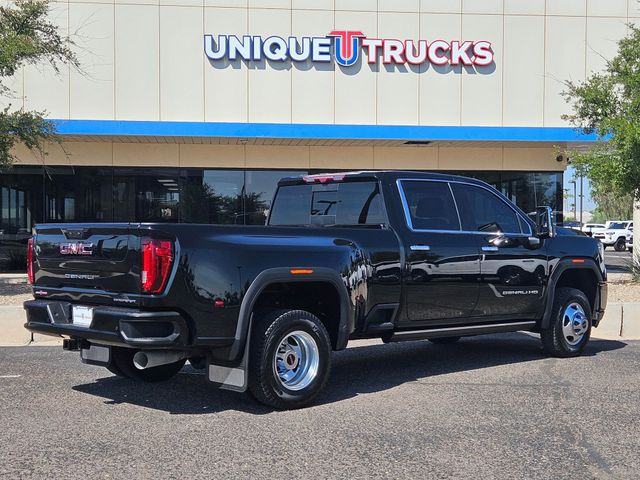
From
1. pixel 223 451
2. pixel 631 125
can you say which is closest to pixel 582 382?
pixel 223 451

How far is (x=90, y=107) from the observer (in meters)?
19.3

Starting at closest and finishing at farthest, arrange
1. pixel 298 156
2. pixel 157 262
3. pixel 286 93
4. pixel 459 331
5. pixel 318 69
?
pixel 157 262, pixel 459 331, pixel 286 93, pixel 318 69, pixel 298 156

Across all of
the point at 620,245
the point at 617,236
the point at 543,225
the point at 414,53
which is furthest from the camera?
the point at 620,245

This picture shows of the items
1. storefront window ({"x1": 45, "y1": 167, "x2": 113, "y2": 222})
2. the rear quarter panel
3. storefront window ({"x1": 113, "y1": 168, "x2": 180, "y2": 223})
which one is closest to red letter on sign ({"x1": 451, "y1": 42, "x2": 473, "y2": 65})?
storefront window ({"x1": 113, "y1": 168, "x2": 180, "y2": 223})

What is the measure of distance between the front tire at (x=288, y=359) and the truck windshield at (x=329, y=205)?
1393 millimetres

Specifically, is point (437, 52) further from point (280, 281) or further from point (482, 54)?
point (280, 281)

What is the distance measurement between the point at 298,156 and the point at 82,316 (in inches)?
597

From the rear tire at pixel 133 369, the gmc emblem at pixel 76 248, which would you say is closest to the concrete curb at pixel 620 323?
the rear tire at pixel 133 369

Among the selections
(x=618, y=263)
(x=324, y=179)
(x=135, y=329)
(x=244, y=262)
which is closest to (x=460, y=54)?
(x=618, y=263)

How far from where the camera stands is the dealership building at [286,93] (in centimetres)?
1931

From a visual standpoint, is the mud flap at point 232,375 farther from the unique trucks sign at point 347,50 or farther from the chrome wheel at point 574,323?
the unique trucks sign at point 347,50

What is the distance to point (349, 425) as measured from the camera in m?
5.72

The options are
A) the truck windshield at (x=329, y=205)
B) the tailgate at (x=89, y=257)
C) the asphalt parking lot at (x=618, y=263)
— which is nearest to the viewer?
the tailgate at (x=89, y=257)

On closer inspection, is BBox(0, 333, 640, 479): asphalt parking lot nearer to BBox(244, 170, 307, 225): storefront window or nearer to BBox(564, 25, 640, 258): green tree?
BBox(564, 25, 640, 258): green tree
